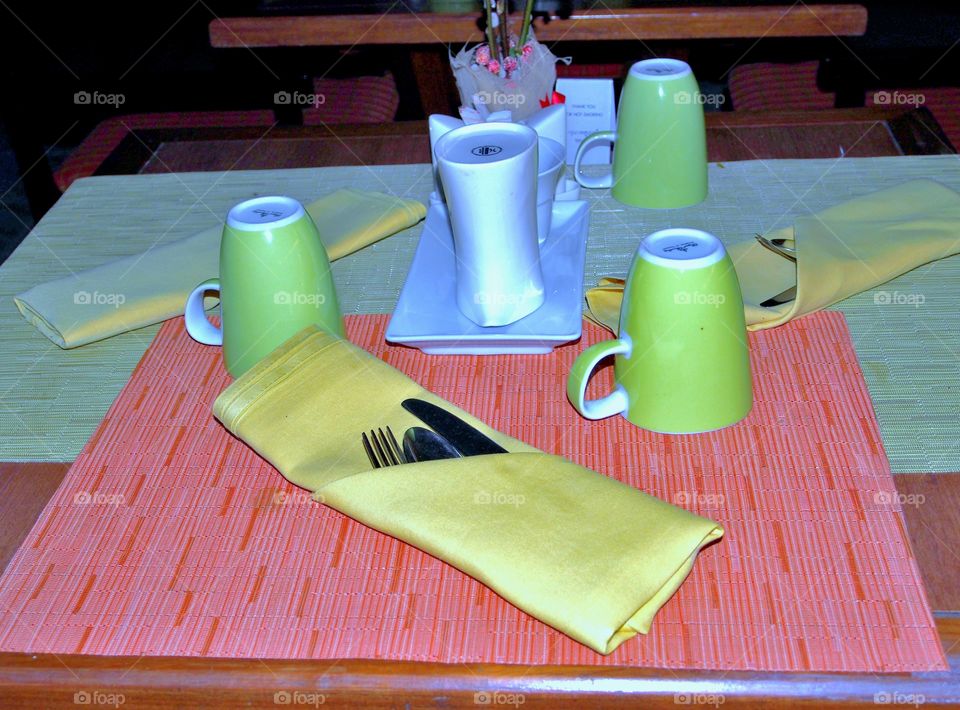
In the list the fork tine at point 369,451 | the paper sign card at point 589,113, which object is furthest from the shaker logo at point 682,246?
the paper sign card at point 589,113

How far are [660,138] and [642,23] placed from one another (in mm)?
892

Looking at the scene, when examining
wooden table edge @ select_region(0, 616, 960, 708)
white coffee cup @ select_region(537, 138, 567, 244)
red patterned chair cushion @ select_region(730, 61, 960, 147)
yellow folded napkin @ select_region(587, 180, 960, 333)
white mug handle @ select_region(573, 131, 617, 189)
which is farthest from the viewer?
red patterned chair cushion @ select_region(730, 61, 960, 147)

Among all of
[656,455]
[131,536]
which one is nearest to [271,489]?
[131,536]

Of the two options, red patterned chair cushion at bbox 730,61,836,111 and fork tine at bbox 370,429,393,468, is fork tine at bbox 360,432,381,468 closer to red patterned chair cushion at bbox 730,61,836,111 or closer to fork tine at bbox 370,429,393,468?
fork tine at bbox 370,429,393,468

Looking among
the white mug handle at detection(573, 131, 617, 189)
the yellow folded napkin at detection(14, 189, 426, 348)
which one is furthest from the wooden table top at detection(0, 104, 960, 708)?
the white mug handle at detection(573, 131, 617, 189)

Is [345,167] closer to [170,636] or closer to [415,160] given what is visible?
[415,160]

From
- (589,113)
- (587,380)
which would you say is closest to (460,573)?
(587,380)

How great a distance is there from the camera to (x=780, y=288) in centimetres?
77

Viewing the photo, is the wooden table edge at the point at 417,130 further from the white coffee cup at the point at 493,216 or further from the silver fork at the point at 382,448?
the silver fork at the point at 382,448

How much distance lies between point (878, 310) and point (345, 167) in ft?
1.90

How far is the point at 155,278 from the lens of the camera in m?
0.84

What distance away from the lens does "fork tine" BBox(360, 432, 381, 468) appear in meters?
0.59

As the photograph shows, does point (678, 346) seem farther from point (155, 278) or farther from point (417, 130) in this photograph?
point (417, 130)

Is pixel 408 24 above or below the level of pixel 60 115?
above
